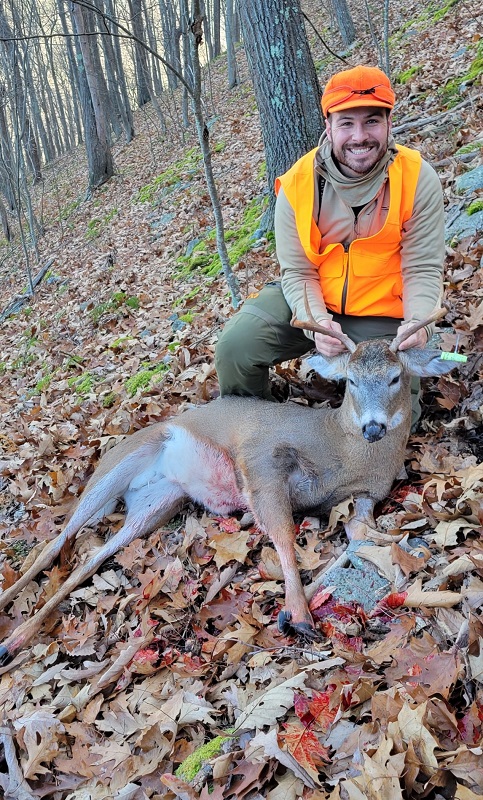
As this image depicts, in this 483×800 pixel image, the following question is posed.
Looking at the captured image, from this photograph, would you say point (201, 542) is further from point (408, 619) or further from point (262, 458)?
point (408, 619)

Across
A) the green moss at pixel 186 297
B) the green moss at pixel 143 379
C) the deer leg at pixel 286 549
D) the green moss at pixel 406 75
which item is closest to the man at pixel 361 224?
the deer leg at pixel 286 549

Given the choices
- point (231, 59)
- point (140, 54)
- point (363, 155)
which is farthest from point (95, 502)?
point (140, 54)

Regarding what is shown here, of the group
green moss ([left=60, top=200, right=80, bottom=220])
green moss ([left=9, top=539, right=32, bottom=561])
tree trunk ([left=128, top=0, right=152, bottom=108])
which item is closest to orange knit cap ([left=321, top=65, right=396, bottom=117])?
green moss ([left=9, top=539, right=32, bottom=561])

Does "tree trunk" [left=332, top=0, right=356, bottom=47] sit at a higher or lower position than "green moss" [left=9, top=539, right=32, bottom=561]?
higher

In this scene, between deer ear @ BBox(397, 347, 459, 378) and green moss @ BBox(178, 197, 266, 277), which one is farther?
green moss @ BBox(178, 197, 266, 277)

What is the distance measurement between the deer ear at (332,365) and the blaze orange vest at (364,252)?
0.44 meters

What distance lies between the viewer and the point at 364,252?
3.75 metres

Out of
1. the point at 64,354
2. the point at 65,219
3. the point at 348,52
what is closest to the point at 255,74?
the point at 64,354

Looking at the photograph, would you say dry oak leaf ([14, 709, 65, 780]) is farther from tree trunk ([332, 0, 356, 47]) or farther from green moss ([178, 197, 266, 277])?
tree trunk ([332, 0, 356, 47])

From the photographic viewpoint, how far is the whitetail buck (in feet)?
11.4

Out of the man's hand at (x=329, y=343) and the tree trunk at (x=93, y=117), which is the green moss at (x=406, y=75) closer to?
the man's hand at (x=329, y=343)

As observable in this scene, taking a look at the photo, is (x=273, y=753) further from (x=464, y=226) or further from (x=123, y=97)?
(x=123, y=97)

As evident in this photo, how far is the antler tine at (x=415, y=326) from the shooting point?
3207 millimetres

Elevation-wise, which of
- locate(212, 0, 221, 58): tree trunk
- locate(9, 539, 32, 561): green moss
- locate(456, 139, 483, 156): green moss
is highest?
locate(212, 0, 221, 58): tree trunk
